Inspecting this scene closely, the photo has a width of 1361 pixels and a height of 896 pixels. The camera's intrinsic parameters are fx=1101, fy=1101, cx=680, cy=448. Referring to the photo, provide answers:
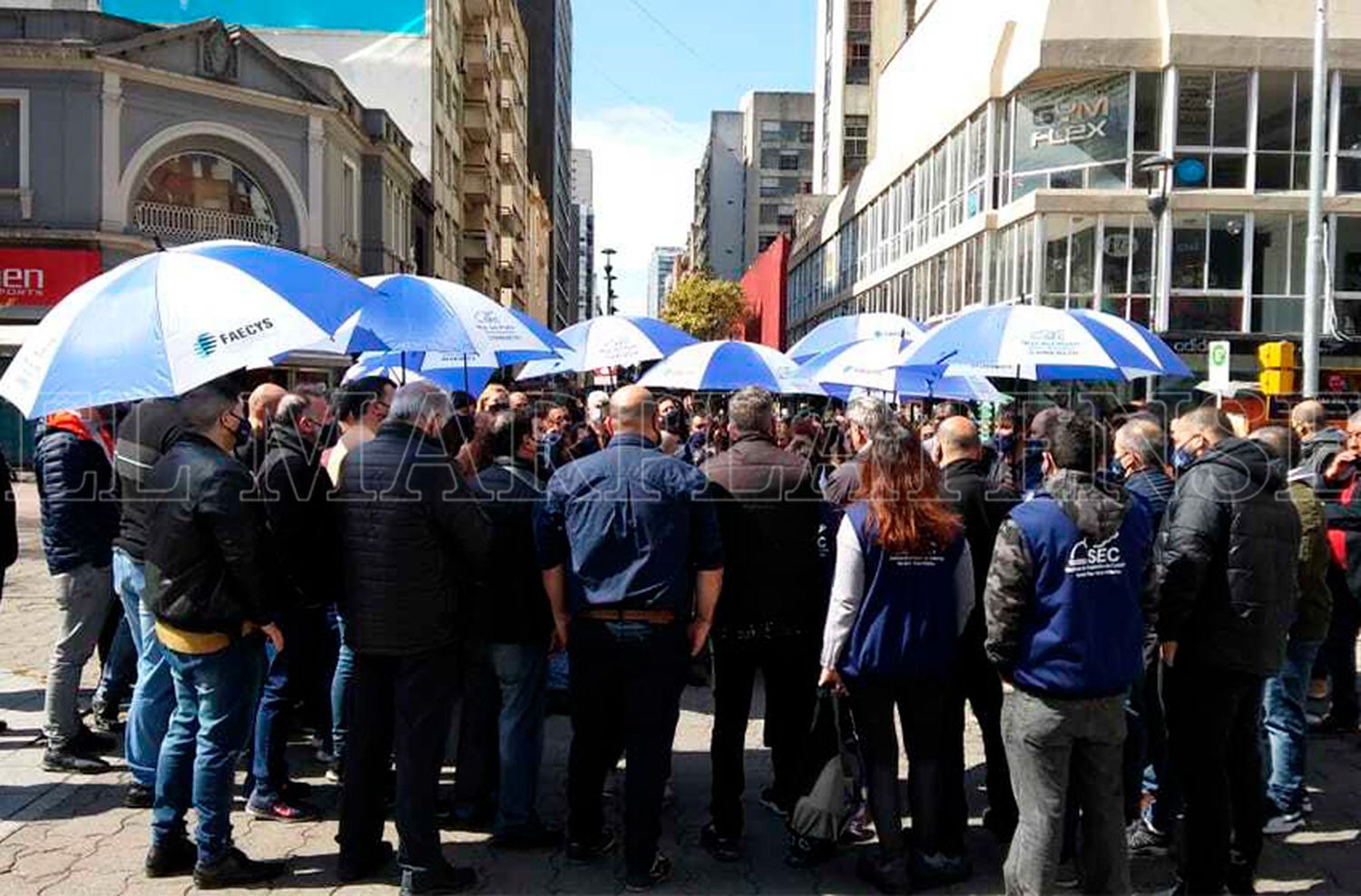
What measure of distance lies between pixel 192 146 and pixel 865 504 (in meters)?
27.0

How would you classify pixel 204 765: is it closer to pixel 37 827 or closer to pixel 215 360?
pixel 37 827

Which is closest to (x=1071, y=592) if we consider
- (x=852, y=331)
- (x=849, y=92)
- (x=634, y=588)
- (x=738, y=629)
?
(x=738, y=629)

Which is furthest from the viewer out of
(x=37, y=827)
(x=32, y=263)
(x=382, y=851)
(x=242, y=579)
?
(x=32, y=263)

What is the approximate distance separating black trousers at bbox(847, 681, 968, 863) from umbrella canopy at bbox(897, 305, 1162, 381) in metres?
3.31

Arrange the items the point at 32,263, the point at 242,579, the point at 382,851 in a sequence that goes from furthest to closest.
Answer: the point at 32,263, the point at 382,851, the point at 242,579

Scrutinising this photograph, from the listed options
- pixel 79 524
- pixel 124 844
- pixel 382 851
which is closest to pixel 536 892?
pixel 382 851

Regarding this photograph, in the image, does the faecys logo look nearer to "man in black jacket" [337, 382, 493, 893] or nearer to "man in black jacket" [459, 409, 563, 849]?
"man in black jacket" [337, 382, 493, 893]

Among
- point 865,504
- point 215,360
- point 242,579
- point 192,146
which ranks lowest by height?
point 242,579

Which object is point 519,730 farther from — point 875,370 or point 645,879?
point 875,370

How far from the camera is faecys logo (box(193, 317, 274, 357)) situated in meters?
4.15

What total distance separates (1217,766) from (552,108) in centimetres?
10363

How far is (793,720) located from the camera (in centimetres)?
526

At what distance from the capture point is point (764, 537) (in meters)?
5.00

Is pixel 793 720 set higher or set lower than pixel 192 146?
lower
